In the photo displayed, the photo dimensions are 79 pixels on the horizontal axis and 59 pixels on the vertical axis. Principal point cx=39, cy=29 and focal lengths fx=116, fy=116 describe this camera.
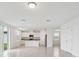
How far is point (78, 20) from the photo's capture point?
Result: 670 cm

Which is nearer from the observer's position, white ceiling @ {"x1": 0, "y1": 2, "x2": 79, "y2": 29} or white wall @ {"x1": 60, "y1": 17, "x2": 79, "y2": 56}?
white ceiling @ {"x1": 0, "y1": 2, "x2": 79, "y2": 29}

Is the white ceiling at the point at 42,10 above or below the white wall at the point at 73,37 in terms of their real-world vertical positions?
above

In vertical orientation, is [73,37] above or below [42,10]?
below

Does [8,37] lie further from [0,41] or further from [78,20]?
[78,20]

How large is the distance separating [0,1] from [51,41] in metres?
10.5

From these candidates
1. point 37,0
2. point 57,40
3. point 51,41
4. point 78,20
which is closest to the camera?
point 37,0

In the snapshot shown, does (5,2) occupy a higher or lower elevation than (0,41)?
higher

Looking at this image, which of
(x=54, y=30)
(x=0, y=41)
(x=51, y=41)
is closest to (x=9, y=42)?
(x=0, y=41)

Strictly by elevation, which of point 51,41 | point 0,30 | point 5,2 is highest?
point 5,2

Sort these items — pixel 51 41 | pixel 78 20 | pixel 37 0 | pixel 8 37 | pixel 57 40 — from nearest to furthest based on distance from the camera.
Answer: pixel 37 0 < pixel 78 20 < pixel 8 37 < pixel 51 41 < pixel 57 40

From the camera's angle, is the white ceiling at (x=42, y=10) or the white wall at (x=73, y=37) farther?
the white wall at (x=73, y=37)

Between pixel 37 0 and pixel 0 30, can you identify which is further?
pixel 0 30

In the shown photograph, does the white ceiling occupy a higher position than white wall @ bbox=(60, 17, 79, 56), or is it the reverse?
the white ceiling

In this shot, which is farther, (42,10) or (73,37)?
(73,37)
